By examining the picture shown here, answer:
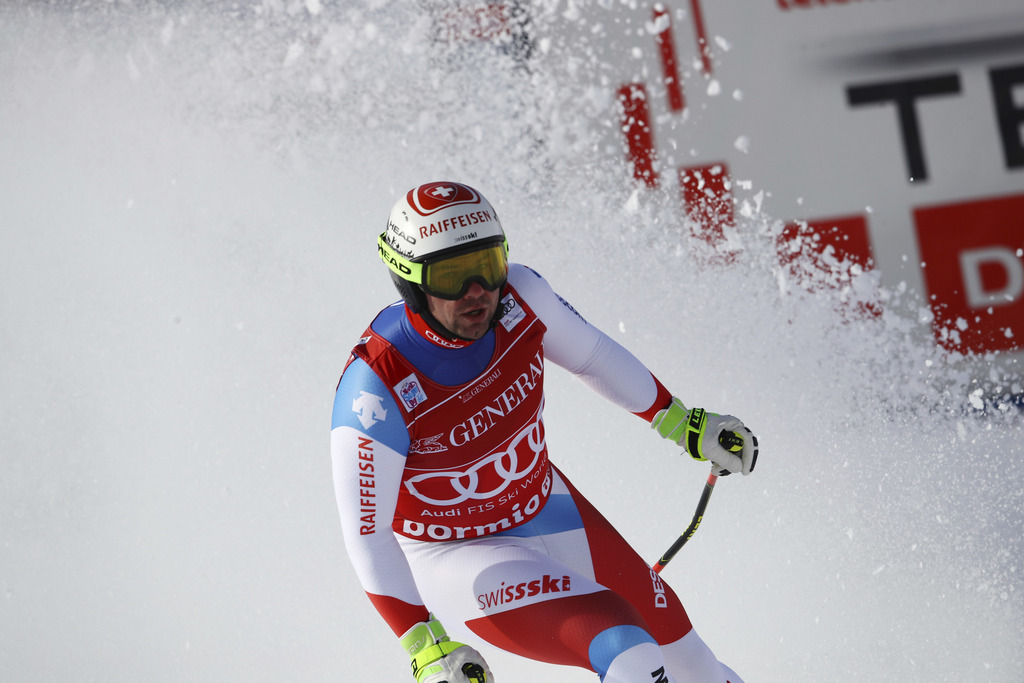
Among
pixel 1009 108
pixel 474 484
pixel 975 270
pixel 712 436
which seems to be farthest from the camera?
pixel 1009 108

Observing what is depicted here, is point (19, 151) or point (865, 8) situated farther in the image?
point (865, 8)

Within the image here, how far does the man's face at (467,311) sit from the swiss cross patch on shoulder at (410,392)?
0.46 ft

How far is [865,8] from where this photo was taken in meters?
5.43

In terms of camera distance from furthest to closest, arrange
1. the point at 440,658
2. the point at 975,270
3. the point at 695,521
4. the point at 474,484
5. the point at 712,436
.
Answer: the point at 975,270 < the point at 695,521 < the point at 712,436 < the point at 474,484 < the point at 440,658

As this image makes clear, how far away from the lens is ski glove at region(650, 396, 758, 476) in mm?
2398

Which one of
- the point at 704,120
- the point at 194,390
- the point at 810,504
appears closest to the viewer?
the point at 810,504

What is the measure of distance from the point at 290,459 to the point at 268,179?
1433 mm

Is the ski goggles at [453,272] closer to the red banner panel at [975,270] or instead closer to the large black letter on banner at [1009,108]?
the red banner panel at [975,270]

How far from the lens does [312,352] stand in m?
4.44

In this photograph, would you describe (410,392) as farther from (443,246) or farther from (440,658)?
(440,658)

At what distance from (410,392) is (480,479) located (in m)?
0.30

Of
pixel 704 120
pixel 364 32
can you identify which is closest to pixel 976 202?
pixel 704 120

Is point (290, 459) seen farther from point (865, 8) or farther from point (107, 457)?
point (865, 8)

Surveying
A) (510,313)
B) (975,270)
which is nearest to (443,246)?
(510,313)
